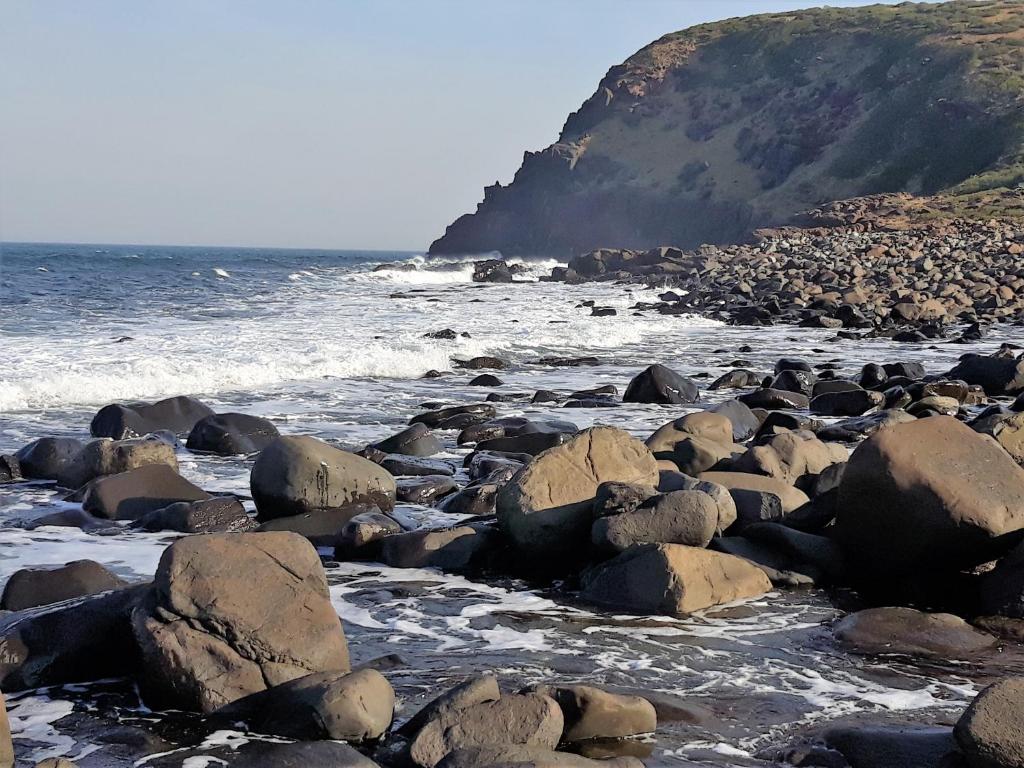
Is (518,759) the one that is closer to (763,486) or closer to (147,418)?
(763,486)

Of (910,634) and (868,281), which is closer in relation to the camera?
(910,634)

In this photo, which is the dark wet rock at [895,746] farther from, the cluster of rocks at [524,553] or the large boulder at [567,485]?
the large boulder at [567,485]

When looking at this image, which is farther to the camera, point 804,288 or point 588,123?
point 588,123

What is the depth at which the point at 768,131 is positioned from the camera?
75688mm

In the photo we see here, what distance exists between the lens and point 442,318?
1053 inches

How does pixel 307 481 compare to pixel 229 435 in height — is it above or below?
above

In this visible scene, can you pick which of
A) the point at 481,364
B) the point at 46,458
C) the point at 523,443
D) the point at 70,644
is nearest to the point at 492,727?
the point at 70,644

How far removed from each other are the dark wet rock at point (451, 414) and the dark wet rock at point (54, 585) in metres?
5.92

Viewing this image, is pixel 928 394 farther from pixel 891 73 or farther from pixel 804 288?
pixel 891 73

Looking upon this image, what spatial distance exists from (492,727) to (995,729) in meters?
1.62

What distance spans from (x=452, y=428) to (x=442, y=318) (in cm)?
1585

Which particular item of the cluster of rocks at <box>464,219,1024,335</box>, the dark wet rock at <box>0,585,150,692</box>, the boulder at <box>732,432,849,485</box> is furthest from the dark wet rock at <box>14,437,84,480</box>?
the cluster of rocks at <box>464,219,1024,335</box>

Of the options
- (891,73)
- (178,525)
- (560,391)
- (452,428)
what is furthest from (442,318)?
(891,73)

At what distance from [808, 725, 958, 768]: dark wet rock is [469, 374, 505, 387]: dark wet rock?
36.3 ft
